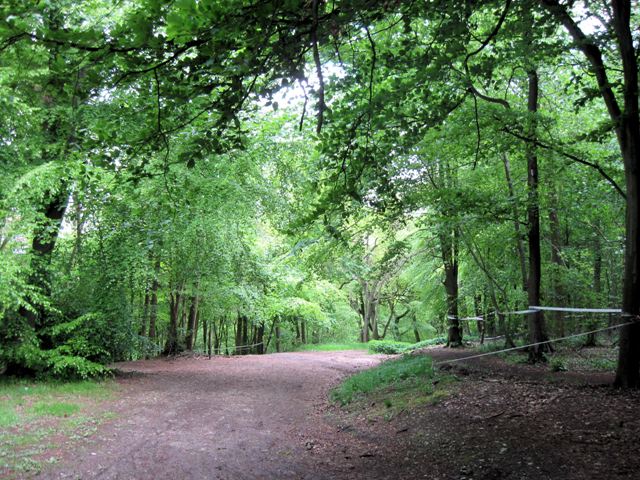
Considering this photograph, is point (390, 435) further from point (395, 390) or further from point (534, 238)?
point (534, 238)

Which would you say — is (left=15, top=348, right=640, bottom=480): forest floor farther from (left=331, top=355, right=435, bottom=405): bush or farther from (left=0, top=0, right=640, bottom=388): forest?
(left=0, top=0, right=640, bottom=388): forest

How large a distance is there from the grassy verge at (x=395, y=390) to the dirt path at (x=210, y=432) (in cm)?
77

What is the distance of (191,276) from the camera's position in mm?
15336

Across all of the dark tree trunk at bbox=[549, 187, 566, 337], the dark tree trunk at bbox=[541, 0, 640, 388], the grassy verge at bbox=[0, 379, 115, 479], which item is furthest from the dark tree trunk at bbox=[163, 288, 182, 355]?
the dark tree trunk at bbox=[541, 0, 640, 388]

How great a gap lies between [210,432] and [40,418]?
2771mm

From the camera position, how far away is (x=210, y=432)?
730 centimetres

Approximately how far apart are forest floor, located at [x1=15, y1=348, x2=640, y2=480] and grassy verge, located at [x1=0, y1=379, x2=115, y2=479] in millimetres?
243

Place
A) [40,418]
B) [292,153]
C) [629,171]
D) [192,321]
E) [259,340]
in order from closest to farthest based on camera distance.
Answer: [629,171]
[40,418]
[292,153]
[192,321]
[259,340]

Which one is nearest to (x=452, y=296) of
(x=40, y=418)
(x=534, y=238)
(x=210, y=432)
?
(x=534, y=238)

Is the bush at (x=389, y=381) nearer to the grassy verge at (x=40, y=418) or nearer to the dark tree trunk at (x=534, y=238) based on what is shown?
the dark tree trunk at (x=534, y=238)

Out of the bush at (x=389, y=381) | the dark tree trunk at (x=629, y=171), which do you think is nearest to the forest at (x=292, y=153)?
the dark tree trunk at (x=629, y=171)

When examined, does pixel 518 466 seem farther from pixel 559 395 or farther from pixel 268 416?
pixel 268 416

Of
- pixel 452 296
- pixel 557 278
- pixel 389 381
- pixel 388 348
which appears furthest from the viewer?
pixel 388 348

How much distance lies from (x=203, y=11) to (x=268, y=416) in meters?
7.76
